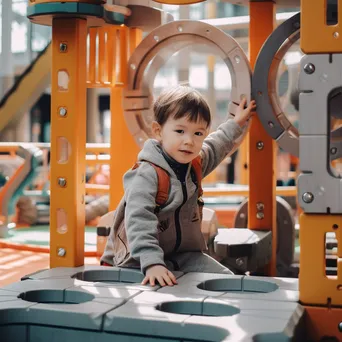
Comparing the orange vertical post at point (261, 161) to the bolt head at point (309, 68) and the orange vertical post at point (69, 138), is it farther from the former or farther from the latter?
the bolt head at point (309, 68)

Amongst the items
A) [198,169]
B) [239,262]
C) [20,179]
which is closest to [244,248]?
[239,262]

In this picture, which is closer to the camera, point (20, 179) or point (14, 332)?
point (14, 332)

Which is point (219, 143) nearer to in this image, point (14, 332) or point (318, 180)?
point (318, 180)

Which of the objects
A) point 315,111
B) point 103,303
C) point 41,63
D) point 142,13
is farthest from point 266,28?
point 41,63

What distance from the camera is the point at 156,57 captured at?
2.69 meters

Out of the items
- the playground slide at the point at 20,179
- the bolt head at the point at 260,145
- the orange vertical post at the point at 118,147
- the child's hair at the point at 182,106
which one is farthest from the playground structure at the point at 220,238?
the playground slide at the point at 20,179

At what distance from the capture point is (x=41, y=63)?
561 cm

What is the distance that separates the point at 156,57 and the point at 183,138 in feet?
2.89

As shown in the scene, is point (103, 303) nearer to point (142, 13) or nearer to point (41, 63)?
point (142, 13)

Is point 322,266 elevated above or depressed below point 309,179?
below

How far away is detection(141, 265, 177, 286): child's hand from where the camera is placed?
1.68 m

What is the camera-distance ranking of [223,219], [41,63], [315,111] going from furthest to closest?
[41,63]
[223,219]
[315,111]

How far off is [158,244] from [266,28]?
45.4 inches

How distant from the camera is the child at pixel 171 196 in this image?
182 cm
